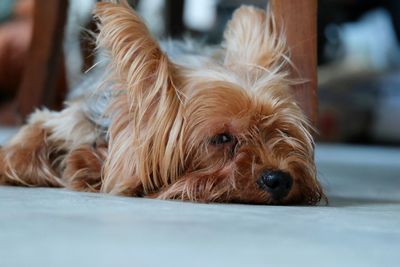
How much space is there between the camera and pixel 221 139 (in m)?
1.70

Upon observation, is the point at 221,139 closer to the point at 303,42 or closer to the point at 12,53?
the point at 303,42

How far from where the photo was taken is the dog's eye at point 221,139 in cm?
169

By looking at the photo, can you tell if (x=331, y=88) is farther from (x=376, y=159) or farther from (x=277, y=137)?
(x=277, y=137)

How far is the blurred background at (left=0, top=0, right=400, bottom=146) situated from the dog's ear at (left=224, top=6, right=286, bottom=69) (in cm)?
156

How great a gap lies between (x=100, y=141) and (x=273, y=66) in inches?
17.2

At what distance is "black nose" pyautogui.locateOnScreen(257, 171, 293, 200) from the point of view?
5.24 ft

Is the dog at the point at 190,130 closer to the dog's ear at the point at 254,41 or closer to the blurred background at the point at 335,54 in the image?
the dog's ear at the point at 254,41

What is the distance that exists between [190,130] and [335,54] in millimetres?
4092

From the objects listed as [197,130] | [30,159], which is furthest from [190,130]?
[30,159]

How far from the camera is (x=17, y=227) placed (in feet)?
3.93

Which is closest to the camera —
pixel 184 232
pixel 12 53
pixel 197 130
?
pixel 184 232

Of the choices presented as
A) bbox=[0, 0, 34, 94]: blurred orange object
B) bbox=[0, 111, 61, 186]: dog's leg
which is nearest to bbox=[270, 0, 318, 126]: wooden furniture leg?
bbox=[0, 111, 61, 186]: dog's leg

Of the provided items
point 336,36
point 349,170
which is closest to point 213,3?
point 336,36

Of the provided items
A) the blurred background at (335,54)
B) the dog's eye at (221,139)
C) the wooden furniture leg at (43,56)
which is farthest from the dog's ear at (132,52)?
the blurred background at (335,54)
